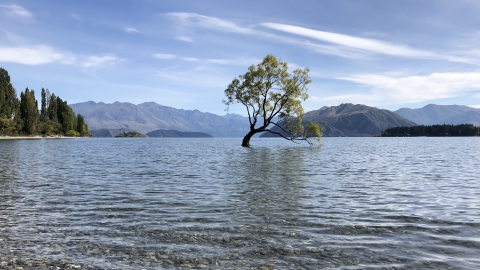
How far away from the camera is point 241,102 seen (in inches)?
3418

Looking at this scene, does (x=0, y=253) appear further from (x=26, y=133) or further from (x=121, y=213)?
(x=26, y=133)

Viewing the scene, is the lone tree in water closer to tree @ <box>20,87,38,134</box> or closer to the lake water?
the lake water

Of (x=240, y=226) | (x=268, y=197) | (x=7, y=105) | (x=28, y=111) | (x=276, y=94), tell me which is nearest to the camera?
(x=240, y=226)

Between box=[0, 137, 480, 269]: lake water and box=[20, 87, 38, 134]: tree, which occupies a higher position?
box=[20, 87, 38, 134]: tree

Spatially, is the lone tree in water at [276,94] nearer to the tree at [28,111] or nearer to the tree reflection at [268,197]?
the tree reflection at [268,197]

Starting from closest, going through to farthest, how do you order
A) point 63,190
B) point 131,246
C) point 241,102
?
point 131,246
point 63,190
point 241,102

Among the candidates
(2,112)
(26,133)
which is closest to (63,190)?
(2,112)

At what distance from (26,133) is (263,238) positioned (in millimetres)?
195861

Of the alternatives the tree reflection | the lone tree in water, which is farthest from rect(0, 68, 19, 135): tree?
the tree reflection

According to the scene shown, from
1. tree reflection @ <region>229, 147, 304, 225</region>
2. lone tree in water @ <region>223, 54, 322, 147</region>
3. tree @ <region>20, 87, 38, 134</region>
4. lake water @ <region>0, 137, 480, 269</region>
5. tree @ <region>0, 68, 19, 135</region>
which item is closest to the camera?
lake water @ <region>0, 137, 480, 269</region>

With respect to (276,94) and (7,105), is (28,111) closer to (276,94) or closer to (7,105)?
(7,105)

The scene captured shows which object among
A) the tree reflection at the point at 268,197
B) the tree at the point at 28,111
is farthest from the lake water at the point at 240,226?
the tree at the point at 28,111

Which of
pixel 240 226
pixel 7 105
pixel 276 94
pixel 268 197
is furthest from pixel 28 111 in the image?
pixel 240 226

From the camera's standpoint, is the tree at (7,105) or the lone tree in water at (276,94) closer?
the lone tree in water at (276,94)
